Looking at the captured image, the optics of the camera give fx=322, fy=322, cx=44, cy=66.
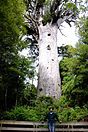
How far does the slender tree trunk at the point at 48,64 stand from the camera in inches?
717

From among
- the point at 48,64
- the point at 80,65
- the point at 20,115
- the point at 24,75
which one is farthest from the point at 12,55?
the point at 48,64

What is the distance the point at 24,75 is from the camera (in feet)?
54.7

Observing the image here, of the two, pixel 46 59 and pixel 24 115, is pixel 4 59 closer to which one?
pixel 24 115

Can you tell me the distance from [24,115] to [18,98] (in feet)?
12.0

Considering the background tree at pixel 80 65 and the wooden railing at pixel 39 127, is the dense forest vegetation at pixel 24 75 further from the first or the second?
the wooden railing at pixel 39 127

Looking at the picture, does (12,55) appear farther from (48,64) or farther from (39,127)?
(48,64)

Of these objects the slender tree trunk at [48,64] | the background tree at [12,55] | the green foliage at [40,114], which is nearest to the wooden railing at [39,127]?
the green foliage at [40,114]

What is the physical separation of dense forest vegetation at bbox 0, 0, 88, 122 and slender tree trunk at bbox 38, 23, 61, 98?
0.80m

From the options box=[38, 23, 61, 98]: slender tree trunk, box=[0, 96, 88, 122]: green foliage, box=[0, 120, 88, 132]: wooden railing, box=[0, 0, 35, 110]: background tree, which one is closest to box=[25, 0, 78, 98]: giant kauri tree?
box=[38, 23, 61, 98]: slender tree trunk

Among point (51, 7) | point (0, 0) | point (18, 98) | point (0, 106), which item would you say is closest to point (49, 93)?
point (18, 98)

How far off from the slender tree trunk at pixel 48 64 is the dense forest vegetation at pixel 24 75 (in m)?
0.80

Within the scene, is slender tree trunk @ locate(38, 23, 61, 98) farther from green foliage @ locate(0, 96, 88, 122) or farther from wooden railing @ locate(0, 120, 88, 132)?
wooden railing @ locate(0, 120, 88, 132)

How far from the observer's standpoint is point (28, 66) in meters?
16.8

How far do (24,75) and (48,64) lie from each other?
2.66 meters
